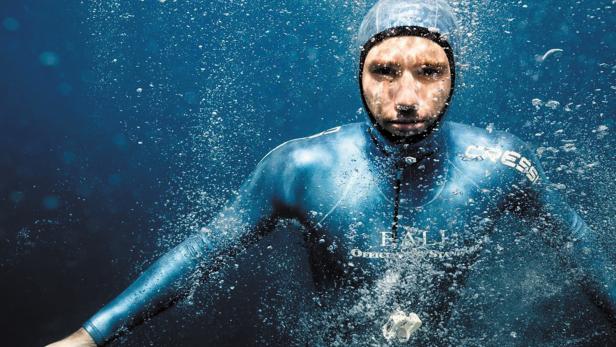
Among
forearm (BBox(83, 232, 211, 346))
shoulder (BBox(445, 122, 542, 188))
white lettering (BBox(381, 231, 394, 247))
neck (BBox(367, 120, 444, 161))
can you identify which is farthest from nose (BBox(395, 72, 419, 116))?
forearm (BBox(83, 232, 211, 346))

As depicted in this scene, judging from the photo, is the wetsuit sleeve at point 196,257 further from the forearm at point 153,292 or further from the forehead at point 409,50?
the forehead at point 409,50

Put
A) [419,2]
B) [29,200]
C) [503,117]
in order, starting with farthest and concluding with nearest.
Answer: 1. [503,117]
2. [29,200]
3. [419,2]

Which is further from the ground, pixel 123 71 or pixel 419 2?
pixel 123 71

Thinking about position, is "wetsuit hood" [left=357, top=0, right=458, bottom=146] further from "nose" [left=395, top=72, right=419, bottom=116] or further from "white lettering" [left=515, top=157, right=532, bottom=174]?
"white lettering" [left=515, top=157, right=532, bottom=174]

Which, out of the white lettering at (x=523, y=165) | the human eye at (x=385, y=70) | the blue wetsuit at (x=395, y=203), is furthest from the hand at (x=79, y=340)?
the white lettering at (x=523, y=165)

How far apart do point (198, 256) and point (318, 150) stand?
2.65 ft

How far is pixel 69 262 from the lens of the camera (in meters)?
9.50

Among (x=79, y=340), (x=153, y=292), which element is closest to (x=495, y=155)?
(x=153, y=292)

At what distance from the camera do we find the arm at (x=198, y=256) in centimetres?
192

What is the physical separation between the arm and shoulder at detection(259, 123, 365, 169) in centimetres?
3

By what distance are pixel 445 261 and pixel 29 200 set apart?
10.9m

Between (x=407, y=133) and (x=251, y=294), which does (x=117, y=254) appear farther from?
(x=407, y=133)

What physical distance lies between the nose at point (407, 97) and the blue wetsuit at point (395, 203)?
0.22 metres

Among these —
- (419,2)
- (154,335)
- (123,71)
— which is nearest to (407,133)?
(419,2)
